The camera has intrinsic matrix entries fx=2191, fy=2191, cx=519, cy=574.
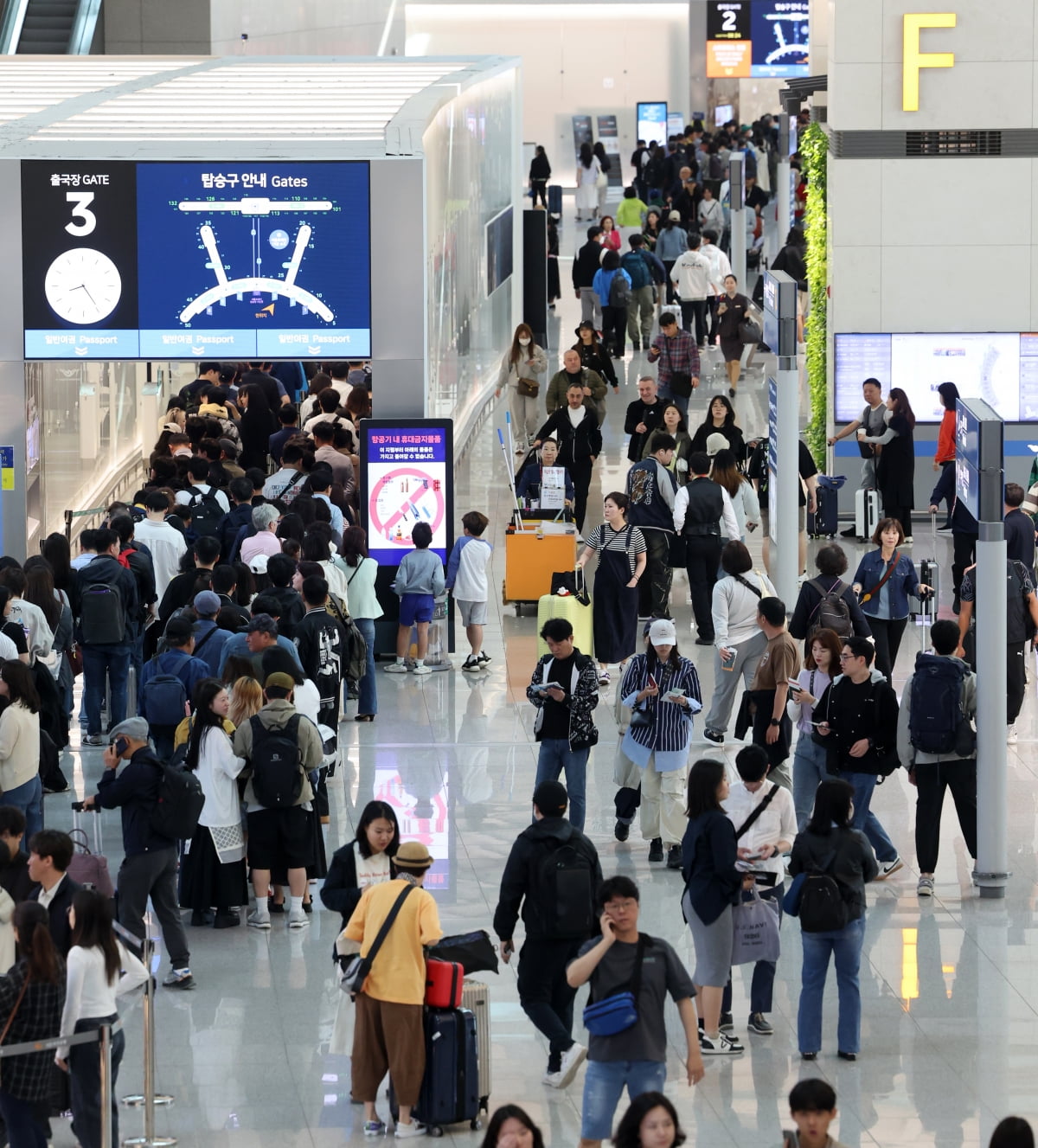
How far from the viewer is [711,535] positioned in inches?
617

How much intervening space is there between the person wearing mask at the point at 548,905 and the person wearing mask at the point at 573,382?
10.7 m

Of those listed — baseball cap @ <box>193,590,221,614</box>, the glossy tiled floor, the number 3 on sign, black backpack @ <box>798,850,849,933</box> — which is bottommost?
the glossy tiled floor

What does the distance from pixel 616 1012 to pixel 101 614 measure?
6.62 meters

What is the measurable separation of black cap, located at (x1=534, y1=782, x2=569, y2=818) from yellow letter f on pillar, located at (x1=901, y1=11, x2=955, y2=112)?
12443 mm

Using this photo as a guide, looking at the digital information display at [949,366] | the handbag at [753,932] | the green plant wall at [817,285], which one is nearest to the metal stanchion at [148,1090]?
the handbag at [753,932]

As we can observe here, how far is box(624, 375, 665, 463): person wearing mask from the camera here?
18.4 meters

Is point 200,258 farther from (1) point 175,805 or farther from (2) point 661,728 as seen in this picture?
(1) point 175,805

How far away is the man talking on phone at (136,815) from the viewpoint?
31.2 feet

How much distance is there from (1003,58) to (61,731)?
11.2 meters

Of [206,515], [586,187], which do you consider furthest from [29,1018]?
[586,187]

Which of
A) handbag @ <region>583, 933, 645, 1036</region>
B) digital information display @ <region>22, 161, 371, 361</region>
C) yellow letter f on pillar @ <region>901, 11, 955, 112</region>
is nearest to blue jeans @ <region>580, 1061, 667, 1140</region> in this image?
handbag @ <region>583, 933, 645, 1036</region>

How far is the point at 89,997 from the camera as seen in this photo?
25.2 feet

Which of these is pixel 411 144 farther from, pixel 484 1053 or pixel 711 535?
pixel 484 1053

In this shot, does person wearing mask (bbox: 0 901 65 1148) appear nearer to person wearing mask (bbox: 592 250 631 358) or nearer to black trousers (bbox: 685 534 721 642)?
black trousers (bbox: 685 534 721 642)
